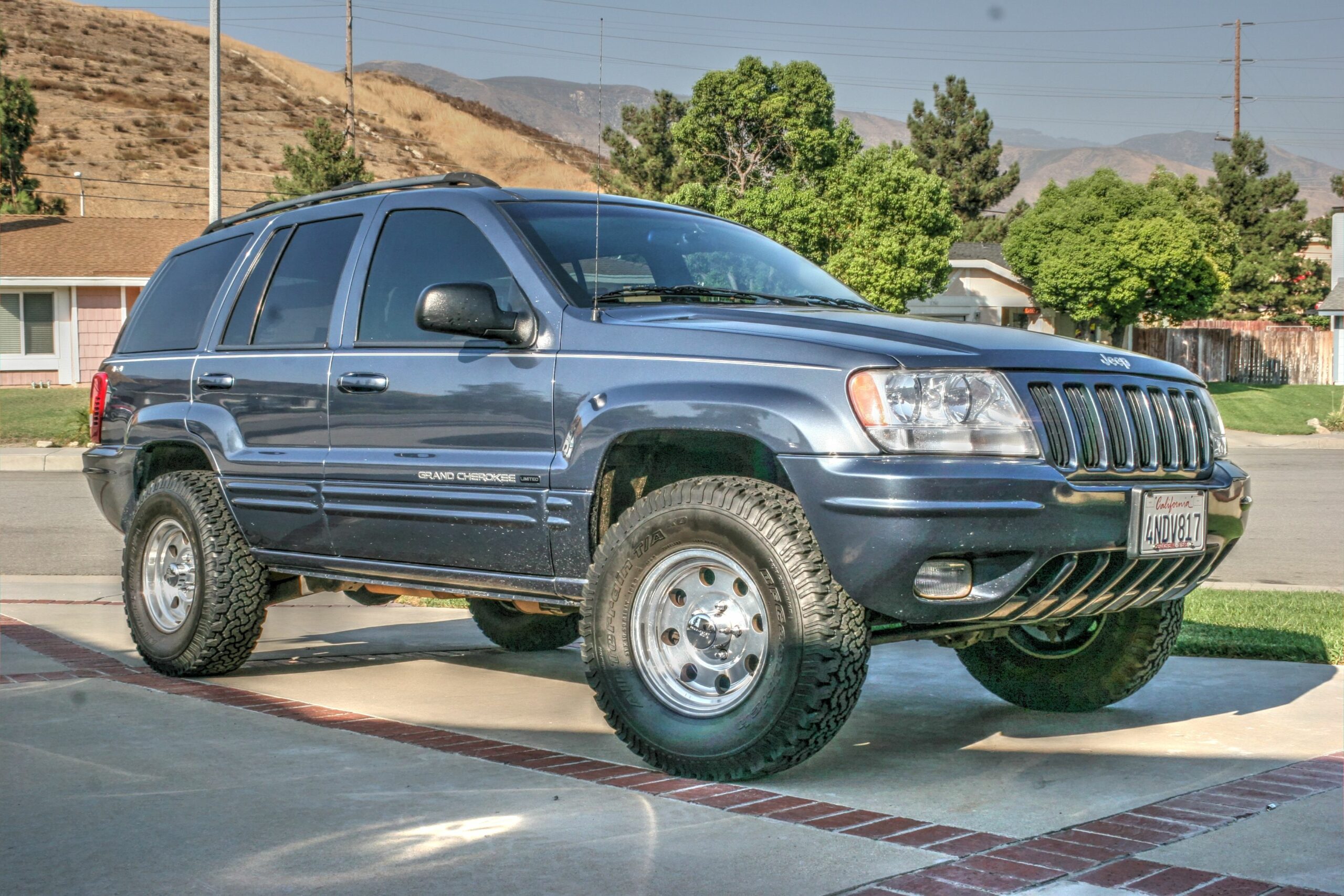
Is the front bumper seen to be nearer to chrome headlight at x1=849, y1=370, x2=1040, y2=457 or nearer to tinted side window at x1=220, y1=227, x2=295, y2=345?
chrome headlight at x1=849, y1=370, x2=1040, y2=457

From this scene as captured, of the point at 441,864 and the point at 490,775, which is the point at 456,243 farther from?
the point at 441,864

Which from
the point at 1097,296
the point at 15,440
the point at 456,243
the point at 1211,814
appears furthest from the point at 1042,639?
the point at 1097,296

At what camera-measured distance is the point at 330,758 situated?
4949mm

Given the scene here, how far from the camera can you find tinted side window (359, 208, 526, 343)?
5609mm

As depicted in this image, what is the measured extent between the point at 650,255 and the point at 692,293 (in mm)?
332

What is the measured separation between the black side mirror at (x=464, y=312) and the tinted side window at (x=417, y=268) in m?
0.33

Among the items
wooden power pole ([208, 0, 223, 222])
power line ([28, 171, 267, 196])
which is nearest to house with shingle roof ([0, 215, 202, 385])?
wooden power pole ([208, 0, 223, 222])

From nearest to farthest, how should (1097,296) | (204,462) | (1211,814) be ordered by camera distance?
(1211,814)
(204,462)
(1097,296)

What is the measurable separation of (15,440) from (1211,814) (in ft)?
76.7

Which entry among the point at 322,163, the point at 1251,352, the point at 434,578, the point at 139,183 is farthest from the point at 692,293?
the point at 139,183

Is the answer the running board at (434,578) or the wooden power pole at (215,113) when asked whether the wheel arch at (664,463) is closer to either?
the running board at (434,578)

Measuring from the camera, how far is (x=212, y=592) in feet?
21.2

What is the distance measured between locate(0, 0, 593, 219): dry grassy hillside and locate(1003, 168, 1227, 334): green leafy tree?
40.1 meters

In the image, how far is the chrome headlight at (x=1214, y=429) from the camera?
17.2 ft
